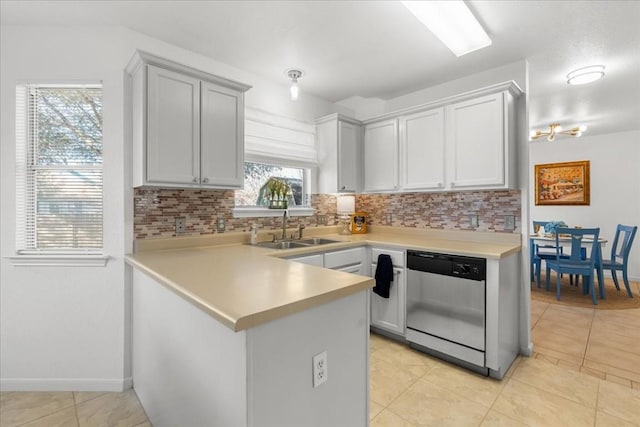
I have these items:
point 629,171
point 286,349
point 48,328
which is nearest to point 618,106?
point 629,171

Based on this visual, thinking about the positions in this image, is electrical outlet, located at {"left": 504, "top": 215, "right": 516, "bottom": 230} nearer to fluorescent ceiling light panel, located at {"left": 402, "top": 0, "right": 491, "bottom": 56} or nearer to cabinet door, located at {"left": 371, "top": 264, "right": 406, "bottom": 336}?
cabinet door, located at {"left": 371, "top": 264, "right": 406, "bottom": 336}

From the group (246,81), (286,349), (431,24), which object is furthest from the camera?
(246,81)

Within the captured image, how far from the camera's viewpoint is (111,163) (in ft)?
7.23

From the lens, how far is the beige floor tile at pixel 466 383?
2.10m

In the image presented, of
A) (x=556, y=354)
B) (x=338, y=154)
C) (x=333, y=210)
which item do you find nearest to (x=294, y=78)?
(x=338, y=154)

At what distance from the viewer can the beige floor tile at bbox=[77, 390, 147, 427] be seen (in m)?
1.89

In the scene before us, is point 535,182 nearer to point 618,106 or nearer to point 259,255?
point 618,106

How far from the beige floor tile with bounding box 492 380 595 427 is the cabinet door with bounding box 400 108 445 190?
1.70 meters

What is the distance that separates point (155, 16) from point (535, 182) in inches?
261

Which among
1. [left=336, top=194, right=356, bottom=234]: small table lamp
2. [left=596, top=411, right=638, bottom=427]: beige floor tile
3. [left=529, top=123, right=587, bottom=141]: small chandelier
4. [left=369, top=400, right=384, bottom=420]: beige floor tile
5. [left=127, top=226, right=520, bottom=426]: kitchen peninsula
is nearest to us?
[left=127, top=226, right=520, bottom=426]: kitchen peninsula

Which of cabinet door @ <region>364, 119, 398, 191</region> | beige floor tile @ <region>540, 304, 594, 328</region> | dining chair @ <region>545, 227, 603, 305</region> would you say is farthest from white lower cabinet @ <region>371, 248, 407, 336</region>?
dining chair @ <region>545, 227, 603, 305</region>

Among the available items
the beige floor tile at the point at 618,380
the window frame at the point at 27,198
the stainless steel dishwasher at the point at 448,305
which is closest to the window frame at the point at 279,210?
the window frame at the point at 27,198

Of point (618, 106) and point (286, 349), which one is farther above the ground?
point (618, 106)

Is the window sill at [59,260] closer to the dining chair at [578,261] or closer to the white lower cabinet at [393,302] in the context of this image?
the white lower cabinet at [393,302]
